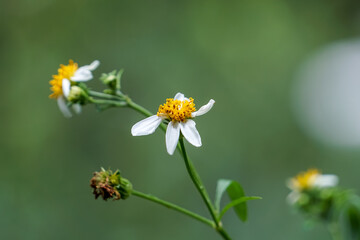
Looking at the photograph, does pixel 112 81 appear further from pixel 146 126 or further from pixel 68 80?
pixel 146 126

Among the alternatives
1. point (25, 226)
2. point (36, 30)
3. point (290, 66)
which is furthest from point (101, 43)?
point (290, 66)

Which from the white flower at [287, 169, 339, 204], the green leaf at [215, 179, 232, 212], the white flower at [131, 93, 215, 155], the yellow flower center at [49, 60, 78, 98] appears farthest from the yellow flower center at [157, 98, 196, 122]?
the white flower at [287, 169, 339, 204]

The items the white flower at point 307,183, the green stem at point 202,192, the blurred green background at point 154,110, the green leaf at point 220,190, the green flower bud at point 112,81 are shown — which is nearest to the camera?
the green stem at point 202,192

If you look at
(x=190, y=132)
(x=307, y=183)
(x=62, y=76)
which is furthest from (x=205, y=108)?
(x=307, y=183)

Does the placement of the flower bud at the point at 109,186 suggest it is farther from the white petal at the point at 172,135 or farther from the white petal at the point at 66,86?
the white petal at the point at 66,86

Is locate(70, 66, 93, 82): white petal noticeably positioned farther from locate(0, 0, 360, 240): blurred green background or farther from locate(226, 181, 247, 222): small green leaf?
locate(0, 0, 360, 240): blurred green background

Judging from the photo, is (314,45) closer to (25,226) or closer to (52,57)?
(52,57)

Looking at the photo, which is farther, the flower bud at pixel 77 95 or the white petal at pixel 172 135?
the flower bud at pixel 77 95

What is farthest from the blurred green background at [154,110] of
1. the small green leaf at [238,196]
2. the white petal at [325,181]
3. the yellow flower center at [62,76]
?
the small green leaf at [238,196]

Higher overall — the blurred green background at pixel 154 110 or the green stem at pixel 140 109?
the blurred green background at pixel 154 110
